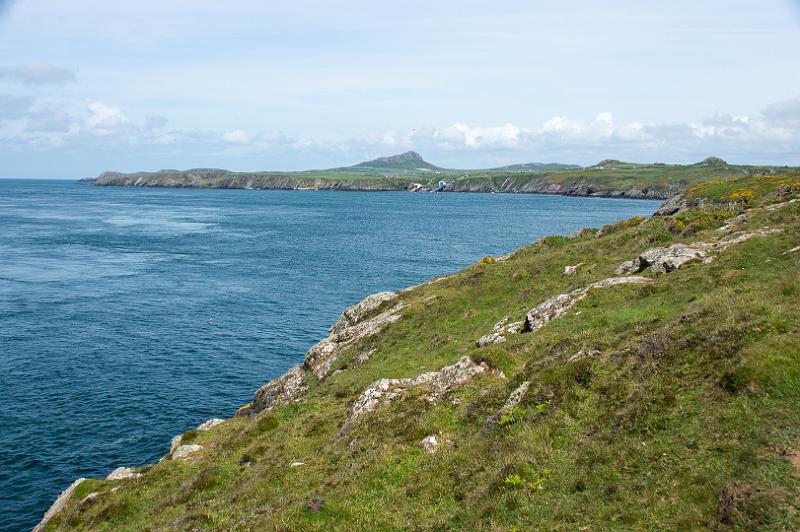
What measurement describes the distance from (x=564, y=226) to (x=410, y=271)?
83.0 m

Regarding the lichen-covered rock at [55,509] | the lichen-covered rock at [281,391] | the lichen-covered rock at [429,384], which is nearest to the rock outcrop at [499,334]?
the lichen-covered rock at [429,384]

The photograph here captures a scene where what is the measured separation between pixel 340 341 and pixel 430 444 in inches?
1038

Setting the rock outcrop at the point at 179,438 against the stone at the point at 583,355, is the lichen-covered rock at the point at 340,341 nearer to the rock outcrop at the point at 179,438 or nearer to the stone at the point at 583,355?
the rock outcrop at the point at 179,438

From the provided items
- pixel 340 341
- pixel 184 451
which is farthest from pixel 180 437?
pixel 340 341

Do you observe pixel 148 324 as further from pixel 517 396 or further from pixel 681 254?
pixel 681 254

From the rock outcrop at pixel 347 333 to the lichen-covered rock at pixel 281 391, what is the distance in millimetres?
1204

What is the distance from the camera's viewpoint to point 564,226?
16612cm

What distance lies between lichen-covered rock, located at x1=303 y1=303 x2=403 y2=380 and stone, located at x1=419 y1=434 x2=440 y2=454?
20.4 m

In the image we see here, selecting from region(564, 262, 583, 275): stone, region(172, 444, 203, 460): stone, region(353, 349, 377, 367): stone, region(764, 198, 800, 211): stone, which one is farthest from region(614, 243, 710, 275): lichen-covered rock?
region(172, 444, 203, 460): stone

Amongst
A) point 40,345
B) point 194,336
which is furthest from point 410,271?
point 40,345

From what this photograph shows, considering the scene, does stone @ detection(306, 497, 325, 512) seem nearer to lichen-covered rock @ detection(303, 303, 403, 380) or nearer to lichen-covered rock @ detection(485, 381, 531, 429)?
lichen-covered rock @ detection(485, 381, 531, 429)

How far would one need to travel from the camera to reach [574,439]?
18.0 m

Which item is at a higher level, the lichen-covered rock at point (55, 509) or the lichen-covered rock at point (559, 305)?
the lichen-covered rock at point (559, 305)

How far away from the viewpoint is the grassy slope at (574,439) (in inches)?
566
